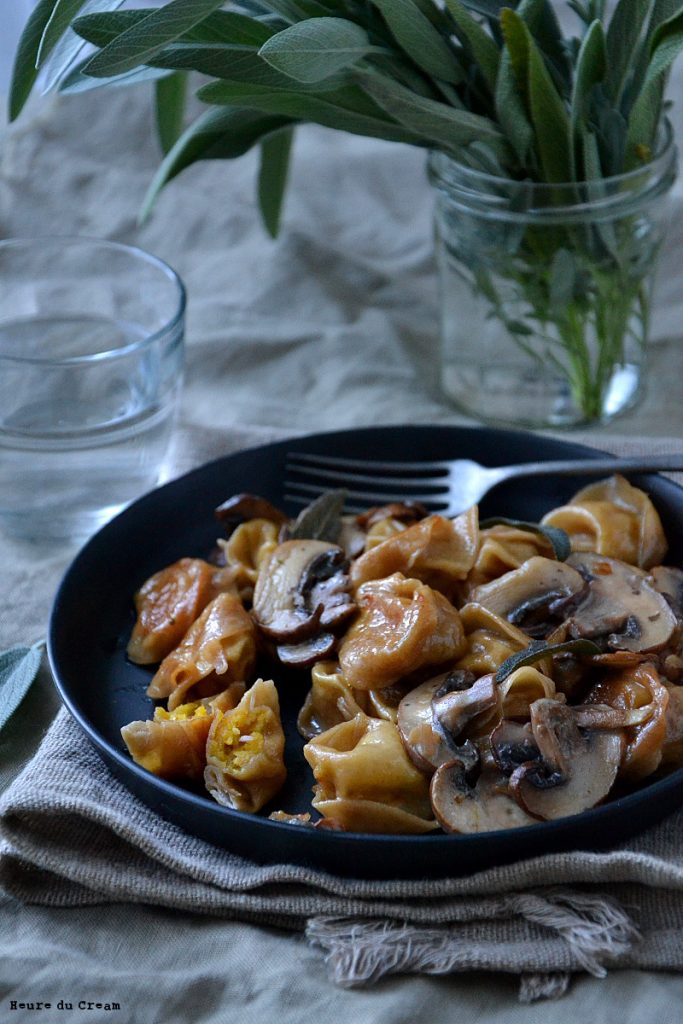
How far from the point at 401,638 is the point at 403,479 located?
2.40 ft

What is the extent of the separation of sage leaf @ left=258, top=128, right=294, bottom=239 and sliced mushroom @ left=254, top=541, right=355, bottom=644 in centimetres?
120

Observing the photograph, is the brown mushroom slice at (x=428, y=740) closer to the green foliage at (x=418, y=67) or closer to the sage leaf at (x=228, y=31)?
the green foliage at (x=418, y=67)

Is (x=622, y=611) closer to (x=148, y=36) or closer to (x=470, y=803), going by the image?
(x=470, y=803)

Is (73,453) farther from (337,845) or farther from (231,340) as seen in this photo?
(337,845)

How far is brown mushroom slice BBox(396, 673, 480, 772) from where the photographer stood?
186cm

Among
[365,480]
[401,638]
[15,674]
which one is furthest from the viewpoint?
[365,480]

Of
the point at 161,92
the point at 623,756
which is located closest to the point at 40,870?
the point at 623,756

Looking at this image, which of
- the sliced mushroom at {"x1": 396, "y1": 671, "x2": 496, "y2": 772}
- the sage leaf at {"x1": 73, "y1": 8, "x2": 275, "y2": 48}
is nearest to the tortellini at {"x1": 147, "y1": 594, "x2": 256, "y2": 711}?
the sliced mushroom at {"x1": 396, "y1": 671, "x2": 496, "y2": 772}

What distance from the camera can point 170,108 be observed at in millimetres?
3041

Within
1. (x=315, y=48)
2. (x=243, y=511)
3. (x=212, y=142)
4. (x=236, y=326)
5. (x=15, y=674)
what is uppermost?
(x=315, y=48)

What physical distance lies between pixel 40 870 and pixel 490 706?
0.72m

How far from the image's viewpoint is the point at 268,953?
1.79 metres

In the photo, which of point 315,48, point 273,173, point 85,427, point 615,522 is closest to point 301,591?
point 615,522

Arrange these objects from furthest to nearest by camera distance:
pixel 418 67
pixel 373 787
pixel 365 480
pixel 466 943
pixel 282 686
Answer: pixel 365 480
pixel 418 67
pixel 282 686
pixel 373 787
pixel 466 943
